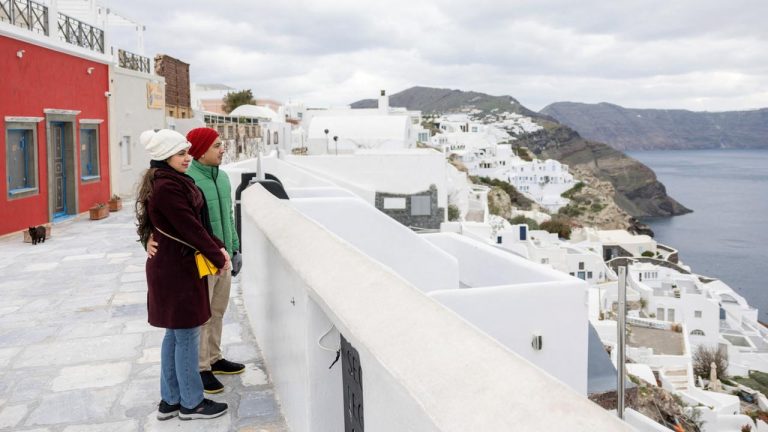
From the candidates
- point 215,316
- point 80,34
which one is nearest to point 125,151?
point 80,34

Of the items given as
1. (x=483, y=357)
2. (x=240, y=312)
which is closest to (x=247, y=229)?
(x=240, y=312)

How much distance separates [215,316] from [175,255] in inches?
39.7

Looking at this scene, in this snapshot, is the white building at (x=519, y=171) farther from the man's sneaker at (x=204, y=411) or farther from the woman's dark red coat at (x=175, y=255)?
the woman's dark red coat at (x=175, y=255)

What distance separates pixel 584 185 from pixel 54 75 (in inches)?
4093

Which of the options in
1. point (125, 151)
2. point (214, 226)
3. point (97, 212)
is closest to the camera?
point (214, 226)

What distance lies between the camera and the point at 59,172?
42.8 feet

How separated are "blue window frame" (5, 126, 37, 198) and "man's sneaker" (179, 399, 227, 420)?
8872mm

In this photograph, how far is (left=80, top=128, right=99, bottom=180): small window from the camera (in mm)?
14047

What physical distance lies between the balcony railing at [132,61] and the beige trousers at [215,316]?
14.7 metres

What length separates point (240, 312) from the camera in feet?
19.1

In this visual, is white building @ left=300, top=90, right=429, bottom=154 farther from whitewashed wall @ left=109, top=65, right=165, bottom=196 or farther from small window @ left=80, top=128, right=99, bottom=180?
small window @ left=80, top=128, right=99, bottom=180

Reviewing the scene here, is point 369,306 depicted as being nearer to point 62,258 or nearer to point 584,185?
point 62,258

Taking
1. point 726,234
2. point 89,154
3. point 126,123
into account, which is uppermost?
point 126,123

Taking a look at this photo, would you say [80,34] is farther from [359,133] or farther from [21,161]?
[359,133]
